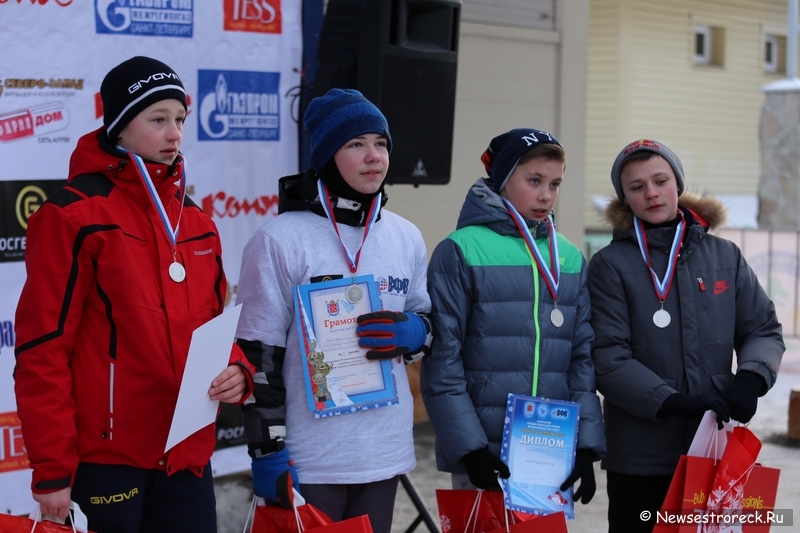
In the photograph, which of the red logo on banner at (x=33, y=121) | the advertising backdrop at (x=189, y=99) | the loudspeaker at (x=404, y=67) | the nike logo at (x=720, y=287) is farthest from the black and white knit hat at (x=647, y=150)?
the red logo on banner at (x=33, y=121)

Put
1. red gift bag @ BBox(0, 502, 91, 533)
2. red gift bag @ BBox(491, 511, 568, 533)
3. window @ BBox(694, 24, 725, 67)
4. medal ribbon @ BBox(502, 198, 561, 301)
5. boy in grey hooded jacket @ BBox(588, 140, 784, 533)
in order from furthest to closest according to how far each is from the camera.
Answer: window @ BBox(694, 24, 725, 67) < boy in grey hooded jacket @ BBox(588, 140, 784, 533) < medal ribbon @ BBox(502, 198, 561, 301) < red gift bag @ BBox(491, 511, 568, 533) < red gift bag @ BBox(0, 502, 91, 533)

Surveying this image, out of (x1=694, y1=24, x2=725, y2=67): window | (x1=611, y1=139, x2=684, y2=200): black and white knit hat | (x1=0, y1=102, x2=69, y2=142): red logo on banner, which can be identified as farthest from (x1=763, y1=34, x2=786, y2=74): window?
(x1=0, y1=102, x2=69, y2=142): red logo on banner

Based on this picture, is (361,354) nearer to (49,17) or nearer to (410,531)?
(410,531)

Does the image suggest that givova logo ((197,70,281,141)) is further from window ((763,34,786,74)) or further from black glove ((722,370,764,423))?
window ((763,34,786,74))

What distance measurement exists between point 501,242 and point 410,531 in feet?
5.70

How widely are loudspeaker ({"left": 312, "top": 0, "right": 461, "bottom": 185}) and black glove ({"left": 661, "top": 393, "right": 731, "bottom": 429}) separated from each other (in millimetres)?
1918

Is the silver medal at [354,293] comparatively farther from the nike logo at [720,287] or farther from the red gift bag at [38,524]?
the nike logo at [720,287]

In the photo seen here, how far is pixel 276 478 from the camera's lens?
231 centimetres

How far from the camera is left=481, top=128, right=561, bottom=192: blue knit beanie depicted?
2.75m

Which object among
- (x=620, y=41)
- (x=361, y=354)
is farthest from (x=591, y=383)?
(x=620, y=41)

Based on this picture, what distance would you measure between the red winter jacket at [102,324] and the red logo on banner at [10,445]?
175 centimetres

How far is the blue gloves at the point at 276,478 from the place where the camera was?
2.28 metres

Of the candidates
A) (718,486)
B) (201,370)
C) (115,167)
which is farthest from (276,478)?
(718,486)

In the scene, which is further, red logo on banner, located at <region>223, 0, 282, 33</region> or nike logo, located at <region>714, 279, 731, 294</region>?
red logo on banner, located at <region>223, 0, 282, 33</region>
